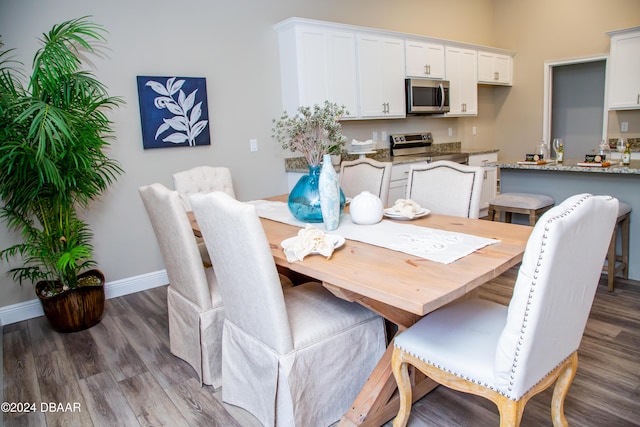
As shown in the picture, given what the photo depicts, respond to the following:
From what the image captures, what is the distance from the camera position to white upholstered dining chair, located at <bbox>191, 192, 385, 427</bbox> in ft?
5.31

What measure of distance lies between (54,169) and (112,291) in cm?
129

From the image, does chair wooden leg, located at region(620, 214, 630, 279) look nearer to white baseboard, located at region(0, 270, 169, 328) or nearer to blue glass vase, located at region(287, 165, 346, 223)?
blue glass vase, located at region(287, 165, 346, 223)

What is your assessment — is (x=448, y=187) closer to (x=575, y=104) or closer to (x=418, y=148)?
(x=418, y=148)

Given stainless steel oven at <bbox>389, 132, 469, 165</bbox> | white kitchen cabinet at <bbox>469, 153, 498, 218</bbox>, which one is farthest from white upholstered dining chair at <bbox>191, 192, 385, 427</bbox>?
white kitchen cabinet at <bbox>469, 153, 498, 218</bbox>

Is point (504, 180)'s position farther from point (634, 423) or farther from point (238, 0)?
point (238, 0)

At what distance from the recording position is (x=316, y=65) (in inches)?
163

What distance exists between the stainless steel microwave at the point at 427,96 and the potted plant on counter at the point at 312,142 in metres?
2.95

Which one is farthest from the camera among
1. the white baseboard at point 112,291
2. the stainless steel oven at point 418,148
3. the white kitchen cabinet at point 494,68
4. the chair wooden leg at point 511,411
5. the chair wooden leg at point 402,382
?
the white kitchen cabinet at point 494,68

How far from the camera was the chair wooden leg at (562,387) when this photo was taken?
1558mm

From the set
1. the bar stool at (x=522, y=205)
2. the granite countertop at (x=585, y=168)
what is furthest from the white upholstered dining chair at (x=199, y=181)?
the granite countertop at (x=585, y=168)

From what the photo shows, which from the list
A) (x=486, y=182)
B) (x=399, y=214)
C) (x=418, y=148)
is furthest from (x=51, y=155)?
(x=486, y=182)

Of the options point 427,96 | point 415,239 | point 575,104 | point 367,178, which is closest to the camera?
point 415,239

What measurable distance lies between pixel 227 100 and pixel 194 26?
0.65 meters

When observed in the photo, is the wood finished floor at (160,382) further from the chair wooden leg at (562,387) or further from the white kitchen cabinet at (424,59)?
the white kitchen cabinet at (424,59)
